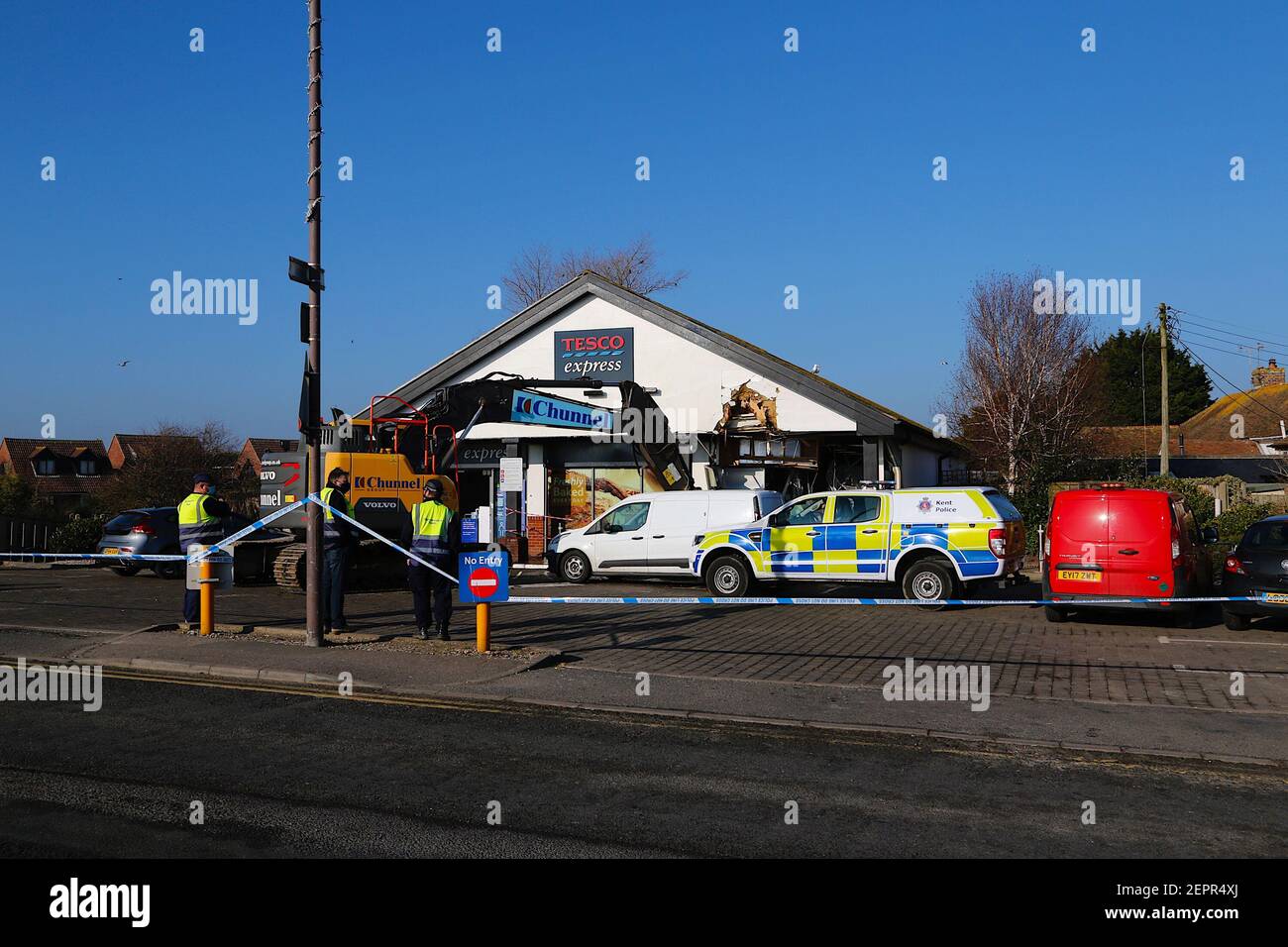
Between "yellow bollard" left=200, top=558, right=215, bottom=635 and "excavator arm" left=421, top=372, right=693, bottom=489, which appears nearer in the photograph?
"yellow bollard" left=200, top=558, right=215, bottom=635

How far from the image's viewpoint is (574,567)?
20.8 metres

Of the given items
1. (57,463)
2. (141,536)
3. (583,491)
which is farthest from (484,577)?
(57,463)

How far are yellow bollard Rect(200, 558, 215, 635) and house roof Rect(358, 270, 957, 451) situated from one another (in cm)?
1458

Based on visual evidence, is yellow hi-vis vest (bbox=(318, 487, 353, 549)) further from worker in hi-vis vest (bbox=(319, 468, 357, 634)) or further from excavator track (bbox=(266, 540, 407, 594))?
excavator track (bbox=(266, 540, 407, 594))

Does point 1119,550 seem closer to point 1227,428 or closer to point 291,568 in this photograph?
point 291,568

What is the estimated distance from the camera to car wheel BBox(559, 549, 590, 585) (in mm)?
20609

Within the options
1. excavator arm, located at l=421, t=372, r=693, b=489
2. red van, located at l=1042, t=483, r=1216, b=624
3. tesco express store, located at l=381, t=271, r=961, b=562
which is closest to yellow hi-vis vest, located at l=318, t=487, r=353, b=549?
excavator arm, located at l=421, t=372, r=693, b=489

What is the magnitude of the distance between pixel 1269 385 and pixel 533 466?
50.3 m

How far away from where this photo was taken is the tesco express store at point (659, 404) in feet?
78.7

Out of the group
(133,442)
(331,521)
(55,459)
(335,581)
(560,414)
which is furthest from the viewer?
(55,459)

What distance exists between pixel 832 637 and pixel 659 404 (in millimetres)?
12665
